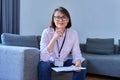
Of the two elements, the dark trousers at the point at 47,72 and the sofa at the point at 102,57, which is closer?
the dark trousers at the point at 47,72

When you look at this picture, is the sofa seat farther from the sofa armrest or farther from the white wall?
the sofa armrest

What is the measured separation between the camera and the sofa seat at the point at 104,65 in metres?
3.51

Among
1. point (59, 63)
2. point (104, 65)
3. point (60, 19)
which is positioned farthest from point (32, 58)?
point (104, 65)

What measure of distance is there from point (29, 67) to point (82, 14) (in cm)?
274

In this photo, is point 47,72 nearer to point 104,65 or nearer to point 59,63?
point 59,63

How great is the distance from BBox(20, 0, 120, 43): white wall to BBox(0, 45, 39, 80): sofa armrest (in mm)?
2027

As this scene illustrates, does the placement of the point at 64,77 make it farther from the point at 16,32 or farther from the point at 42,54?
the point at 16,32

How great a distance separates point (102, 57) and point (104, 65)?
0.56 feet

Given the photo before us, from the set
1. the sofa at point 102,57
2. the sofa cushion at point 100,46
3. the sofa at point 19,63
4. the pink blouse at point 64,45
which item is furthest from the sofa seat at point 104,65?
the sofa at point 19,63

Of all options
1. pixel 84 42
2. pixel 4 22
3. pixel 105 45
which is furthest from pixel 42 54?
pixel 84 42

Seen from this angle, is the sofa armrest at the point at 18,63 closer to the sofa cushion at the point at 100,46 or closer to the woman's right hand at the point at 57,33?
the woman's right hand at the point at 57,33

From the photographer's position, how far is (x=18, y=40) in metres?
3.37

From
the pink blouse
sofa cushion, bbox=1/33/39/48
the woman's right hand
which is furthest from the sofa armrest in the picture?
sofa cushion, bbox=1/33/39/48

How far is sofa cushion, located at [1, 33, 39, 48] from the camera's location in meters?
3.23
